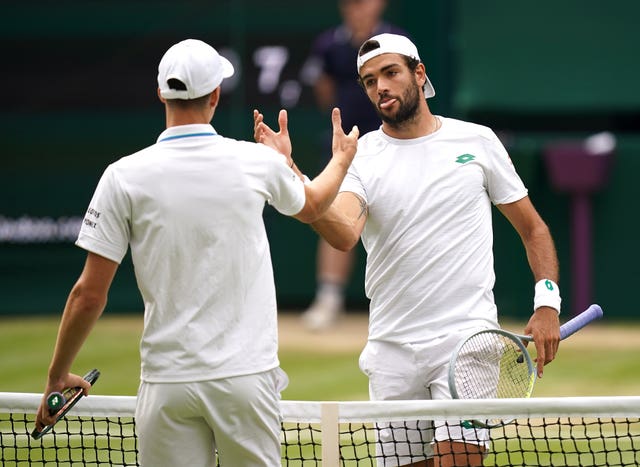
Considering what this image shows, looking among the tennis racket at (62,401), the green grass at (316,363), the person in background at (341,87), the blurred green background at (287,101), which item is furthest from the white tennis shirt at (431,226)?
the blurred green background at (287,101)

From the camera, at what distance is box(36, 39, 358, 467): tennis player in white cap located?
13.2 feet

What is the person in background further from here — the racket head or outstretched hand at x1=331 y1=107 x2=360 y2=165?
outstretched hand at x1=331 y1=107 x2=360 y2=165

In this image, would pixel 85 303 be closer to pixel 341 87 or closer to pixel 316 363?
pixel 316 363

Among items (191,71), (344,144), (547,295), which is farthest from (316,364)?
(191,71)

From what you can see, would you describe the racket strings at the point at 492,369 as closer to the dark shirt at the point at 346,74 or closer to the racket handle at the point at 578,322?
the racket handle at the point at 578,322

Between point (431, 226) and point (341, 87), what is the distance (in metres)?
6.22

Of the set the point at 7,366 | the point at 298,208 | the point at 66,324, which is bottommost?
the point at 7,366

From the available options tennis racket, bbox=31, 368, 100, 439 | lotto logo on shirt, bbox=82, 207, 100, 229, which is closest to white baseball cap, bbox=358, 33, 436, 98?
lotto logo on shirt, bbox=82, 207, 100, 229

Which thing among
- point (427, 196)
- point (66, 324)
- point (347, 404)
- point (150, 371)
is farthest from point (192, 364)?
point (427, 196)

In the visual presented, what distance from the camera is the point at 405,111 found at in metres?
5.02

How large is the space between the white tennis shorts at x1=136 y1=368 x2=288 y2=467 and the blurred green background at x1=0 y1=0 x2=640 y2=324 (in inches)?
278

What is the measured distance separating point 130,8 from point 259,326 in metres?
8.16

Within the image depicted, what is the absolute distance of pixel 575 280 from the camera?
11016 millimetres

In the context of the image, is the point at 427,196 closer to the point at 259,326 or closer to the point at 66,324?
the point at 259,326
